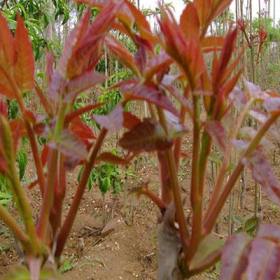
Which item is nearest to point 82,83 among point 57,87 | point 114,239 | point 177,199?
point 57,87

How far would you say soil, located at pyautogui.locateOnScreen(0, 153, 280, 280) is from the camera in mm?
Result: 2385

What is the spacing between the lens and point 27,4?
237 cm

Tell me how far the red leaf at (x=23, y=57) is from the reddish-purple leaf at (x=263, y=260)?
0.71 feet

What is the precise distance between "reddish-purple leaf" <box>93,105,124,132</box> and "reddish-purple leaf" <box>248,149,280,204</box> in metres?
0.11

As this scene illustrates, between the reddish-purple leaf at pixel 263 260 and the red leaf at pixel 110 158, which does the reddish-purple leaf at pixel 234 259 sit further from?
the red leaf at pixel 110 158

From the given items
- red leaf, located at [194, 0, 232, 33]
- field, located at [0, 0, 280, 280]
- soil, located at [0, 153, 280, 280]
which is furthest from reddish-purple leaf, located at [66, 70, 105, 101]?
soil, located at [0, 153, 280, 280]

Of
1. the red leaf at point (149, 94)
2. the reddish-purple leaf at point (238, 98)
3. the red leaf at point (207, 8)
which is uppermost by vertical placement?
the red leaf at point (207, 8)

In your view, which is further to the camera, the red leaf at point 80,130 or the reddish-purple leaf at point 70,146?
the red leaf at point 80,130

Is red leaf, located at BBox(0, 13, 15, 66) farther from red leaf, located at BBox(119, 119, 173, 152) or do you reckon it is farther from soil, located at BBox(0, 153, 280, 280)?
soil, located at BBox(0, 153, 280, 280)

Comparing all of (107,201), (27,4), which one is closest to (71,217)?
(27,4)

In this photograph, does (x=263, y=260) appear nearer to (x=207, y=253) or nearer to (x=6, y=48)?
(x=207, y=253)

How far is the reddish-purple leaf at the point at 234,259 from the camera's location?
0.32 metres

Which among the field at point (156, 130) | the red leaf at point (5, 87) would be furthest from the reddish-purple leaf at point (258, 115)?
the red leaf at point (5, 87)

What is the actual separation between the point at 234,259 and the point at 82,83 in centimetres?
16
